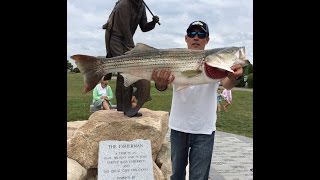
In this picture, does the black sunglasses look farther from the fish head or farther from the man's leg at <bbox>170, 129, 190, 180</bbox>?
the man's leg at <bbox>170, 129, 190, 180</bbox>

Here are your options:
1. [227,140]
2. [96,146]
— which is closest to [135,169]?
[96,146]

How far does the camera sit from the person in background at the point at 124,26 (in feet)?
18.6

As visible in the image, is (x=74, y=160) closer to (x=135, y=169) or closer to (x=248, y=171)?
(x=135, y=169)

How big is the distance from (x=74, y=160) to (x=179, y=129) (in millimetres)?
1926

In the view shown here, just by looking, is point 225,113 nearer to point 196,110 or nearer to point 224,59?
point 196,110

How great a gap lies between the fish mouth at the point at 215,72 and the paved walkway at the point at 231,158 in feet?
9.43

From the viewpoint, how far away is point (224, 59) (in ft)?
13.1

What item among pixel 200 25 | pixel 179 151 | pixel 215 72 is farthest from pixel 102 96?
pixel 215 72

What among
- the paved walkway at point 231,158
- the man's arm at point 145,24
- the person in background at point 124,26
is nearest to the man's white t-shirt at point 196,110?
the person in background at point 124,26

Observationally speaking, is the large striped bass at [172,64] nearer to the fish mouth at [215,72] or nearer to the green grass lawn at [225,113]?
the fish mouth at [215,72]

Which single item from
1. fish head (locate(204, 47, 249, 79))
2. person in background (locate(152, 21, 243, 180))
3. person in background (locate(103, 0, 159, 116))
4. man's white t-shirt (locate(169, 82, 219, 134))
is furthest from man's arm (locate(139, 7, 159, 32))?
fish head (locate(204, 47, 249, 79))

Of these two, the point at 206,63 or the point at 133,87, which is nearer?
the point at 206,63

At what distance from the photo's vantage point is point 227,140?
9859 mm

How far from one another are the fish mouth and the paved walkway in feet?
9.43
